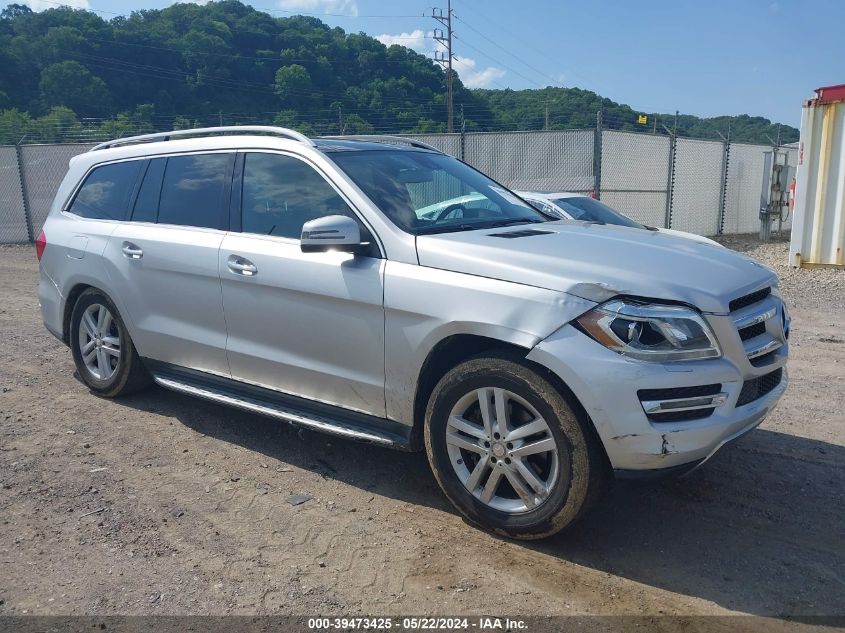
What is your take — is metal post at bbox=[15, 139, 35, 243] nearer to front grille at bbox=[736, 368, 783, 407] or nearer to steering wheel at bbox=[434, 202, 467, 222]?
steering wheel at bbox=[434, 202, 467, 222]

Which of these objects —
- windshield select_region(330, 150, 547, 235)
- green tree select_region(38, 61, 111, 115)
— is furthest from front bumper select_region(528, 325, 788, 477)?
green tree select_region(38, 61, 111, 115)

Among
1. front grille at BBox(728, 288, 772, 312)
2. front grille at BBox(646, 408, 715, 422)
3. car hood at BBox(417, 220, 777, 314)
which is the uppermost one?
car hood at BBox(417, 220, 777, 314)

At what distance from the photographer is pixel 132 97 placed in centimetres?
4662

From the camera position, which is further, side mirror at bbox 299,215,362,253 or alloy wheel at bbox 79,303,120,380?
alloy wheel at bbox 79,303,120,380

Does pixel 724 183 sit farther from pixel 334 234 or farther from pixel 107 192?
pixel 334 234

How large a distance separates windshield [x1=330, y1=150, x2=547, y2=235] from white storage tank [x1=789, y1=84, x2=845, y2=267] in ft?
30.0

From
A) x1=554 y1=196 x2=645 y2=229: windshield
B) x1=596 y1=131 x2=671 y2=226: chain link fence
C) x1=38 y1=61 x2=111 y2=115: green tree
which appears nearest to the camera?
x1=554 y1=196 x2=645 y2=229: windshield

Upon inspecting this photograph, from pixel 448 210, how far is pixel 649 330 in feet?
5.12

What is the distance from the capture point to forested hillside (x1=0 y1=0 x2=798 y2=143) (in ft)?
127

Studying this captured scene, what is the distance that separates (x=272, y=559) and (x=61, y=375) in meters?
3.83

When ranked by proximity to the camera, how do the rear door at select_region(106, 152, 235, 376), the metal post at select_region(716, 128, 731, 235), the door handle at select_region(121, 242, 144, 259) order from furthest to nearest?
the metal post at select_region(716, 128, 731, 235)
the door handle at select_region(121, 242, 144, 259)
the rear door at select_region(106, 152, 235, 376)

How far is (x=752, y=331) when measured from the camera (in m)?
3.50

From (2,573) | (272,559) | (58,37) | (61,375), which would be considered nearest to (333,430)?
(272,559)

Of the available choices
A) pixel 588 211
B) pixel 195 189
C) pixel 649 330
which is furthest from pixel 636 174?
pixel 649 330
